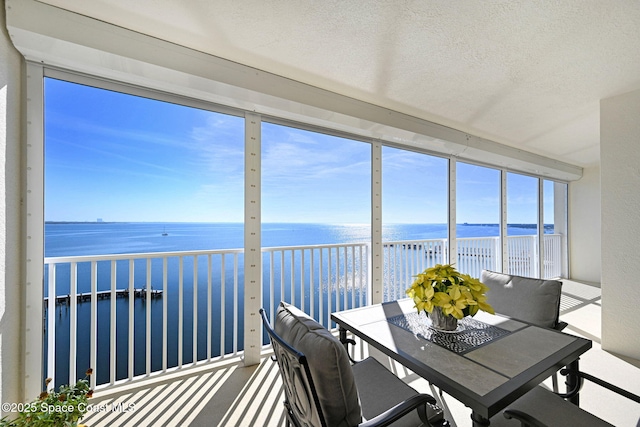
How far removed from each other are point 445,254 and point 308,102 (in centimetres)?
324

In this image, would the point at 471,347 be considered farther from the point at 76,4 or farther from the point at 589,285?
the point at 589,285

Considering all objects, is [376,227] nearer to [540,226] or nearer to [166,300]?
[166,300]

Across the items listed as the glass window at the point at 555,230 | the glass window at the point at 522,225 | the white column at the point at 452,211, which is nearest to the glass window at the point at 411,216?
the white column at the point at 452,211

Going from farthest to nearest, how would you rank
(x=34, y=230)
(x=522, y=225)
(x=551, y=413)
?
(x=522, y=225) < (x=34, y=230) < (x=551, y=413)

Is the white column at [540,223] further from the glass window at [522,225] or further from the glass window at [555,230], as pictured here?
the glass window at [555,230]

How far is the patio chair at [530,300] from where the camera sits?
181 cm

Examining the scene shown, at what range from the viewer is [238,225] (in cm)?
264

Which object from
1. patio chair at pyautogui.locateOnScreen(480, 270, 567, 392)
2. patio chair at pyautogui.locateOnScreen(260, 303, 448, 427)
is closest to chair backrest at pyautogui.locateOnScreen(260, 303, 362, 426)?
patio chair at pyautogui.locateOnScreen(260, 303, 448, 427)

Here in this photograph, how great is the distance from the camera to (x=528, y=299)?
191 cm

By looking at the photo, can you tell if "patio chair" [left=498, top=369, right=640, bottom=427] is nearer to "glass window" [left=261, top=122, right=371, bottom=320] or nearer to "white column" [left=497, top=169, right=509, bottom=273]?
"glass window" [left=261, top=122, right=371, bottom=320]

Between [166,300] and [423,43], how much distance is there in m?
2.92

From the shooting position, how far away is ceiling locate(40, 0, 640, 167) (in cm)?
153

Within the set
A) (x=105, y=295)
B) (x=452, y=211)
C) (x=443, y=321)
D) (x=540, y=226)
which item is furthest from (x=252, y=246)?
(x=540, y=226)

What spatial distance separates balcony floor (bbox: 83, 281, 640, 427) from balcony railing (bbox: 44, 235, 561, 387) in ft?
0.55
